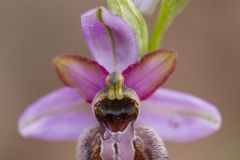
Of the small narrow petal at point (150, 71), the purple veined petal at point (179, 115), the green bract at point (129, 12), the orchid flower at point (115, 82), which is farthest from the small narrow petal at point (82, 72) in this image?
the purple veined petal at point (179, 115)

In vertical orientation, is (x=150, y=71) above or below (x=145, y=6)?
below

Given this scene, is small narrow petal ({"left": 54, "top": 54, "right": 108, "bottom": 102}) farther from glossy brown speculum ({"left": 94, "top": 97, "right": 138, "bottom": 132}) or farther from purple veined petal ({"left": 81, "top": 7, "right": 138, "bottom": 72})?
glossy brown speculum ({"left": 94, "top": 97, "right": 138, "bottom": 132})

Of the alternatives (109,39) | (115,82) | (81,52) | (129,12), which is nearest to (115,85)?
(115,82)

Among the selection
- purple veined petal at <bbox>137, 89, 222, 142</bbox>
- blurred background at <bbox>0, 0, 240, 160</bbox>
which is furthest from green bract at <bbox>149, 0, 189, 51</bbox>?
blurred background at <bbox>0, 0, 240, 160</bbox>

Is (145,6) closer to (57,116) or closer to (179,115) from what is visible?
(179,115)

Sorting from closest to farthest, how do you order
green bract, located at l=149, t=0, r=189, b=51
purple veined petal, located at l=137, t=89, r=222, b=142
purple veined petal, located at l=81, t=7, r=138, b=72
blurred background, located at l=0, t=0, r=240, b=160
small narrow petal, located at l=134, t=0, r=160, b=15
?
purple veined petal, located at l=81, t=7, r=138, b=72
small narrow petal, located at l=134, t=0, r=160, b=15
green bract, located at l=149, t=0, r=189, b=51
purple veined petal, located at l=137, t=89, r=222, b=142
blurred background, located at l=0, t=0, r=240, b=160
